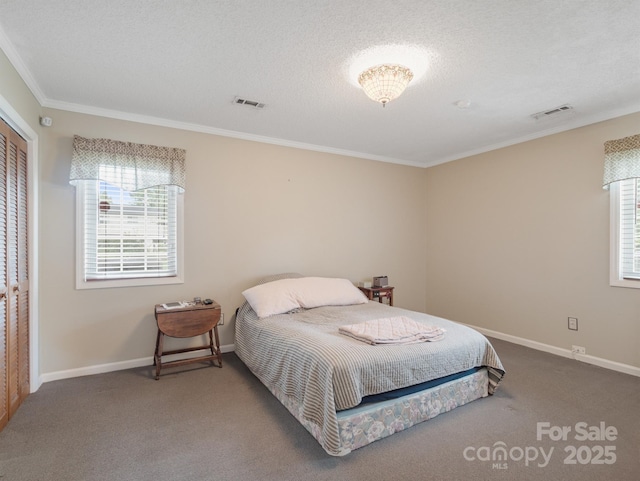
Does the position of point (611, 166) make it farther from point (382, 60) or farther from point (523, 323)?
point (382, 60)

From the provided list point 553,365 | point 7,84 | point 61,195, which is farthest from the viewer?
point 553,365

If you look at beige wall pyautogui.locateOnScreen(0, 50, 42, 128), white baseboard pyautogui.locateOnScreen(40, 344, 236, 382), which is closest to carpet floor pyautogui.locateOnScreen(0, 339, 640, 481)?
white baseboard pyautogui.locateOnScreen(40, 344, 236, 382)

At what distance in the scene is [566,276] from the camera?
135 inches

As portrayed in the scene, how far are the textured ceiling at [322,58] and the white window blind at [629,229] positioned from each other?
711mm

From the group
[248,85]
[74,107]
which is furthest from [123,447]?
[74,107]

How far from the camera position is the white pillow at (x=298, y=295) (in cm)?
314

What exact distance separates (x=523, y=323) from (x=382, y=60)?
3.32 meters

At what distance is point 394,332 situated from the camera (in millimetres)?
2420

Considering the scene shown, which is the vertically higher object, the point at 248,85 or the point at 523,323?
the point at 248,85

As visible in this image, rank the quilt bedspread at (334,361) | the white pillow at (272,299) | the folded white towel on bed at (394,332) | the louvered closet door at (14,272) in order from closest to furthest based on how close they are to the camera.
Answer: the quilt bedspread at (334,361), the louvered closet door at (14,272), the folded white towel on bed at (394,332), the white pillow at (272,299)

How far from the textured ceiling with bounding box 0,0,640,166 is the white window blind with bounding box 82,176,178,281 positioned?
2.50ft

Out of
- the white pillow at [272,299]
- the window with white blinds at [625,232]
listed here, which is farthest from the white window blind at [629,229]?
the white pillow at [272,299]

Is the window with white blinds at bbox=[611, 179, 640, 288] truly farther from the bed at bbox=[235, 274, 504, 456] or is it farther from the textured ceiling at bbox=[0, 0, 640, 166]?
the bed at bbox=[235, 274, 504, 456]

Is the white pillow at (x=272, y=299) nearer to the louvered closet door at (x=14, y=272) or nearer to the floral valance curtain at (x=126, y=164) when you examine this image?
the floral valance curtain at (x=126, y=164)
